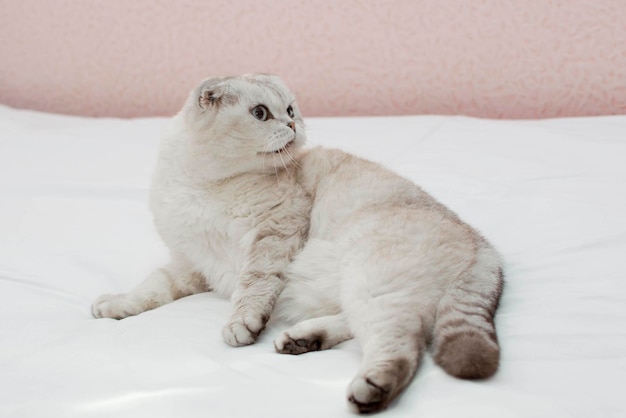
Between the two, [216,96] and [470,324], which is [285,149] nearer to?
[216,96]

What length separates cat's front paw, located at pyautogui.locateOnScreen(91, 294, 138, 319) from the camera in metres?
1.57

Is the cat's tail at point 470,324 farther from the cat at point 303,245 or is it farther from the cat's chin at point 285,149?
the cat's chin at point 285,149

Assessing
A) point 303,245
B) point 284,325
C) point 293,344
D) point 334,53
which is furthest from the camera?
point 334,53

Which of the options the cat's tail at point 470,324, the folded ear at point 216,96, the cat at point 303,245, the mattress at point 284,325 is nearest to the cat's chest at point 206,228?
the cat at point 303,245

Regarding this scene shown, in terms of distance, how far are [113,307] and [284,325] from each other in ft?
1.39

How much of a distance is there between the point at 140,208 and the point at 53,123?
1.18 meters

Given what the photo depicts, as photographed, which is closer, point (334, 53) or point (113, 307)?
point (113, 307)

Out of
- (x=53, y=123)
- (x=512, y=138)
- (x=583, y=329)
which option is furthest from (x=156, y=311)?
(x=53, y=123)

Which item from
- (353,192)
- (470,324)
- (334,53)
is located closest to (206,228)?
(353,192)

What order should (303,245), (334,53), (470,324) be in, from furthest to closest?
(334,53) < (303,245) < (470,324)

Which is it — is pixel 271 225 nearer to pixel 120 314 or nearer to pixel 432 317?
pixel 120 314

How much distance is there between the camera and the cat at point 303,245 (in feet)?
4.12

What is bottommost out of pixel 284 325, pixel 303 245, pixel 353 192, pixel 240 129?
pixel 284 325

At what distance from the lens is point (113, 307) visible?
1576 millimetres
